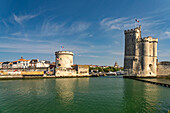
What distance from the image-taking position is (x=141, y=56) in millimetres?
46531

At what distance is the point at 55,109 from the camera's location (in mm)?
12031

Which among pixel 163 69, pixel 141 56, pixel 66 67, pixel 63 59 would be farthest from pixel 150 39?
pixel 63 59

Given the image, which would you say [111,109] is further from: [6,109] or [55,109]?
[6,109]

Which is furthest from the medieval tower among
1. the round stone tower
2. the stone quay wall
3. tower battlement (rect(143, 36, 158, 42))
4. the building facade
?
the round stone tower

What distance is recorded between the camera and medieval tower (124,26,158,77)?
45.8 m

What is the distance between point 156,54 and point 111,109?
43.0 meters

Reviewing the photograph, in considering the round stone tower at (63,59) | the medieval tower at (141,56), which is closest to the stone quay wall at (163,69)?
the medieval tower at (141,56)

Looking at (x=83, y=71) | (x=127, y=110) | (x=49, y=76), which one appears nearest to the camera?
(x=127, y=110)

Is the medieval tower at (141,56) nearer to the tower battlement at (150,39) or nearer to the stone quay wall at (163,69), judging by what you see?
the tower battlement at (150,39)

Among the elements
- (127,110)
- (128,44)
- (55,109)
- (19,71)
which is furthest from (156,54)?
(19,71)

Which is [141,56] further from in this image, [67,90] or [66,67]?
[67,90]

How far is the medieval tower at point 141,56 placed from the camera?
45.8 m

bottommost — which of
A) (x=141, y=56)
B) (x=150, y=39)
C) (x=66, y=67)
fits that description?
(x=66, y=67)

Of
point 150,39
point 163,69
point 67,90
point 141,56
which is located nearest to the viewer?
point 67,90
